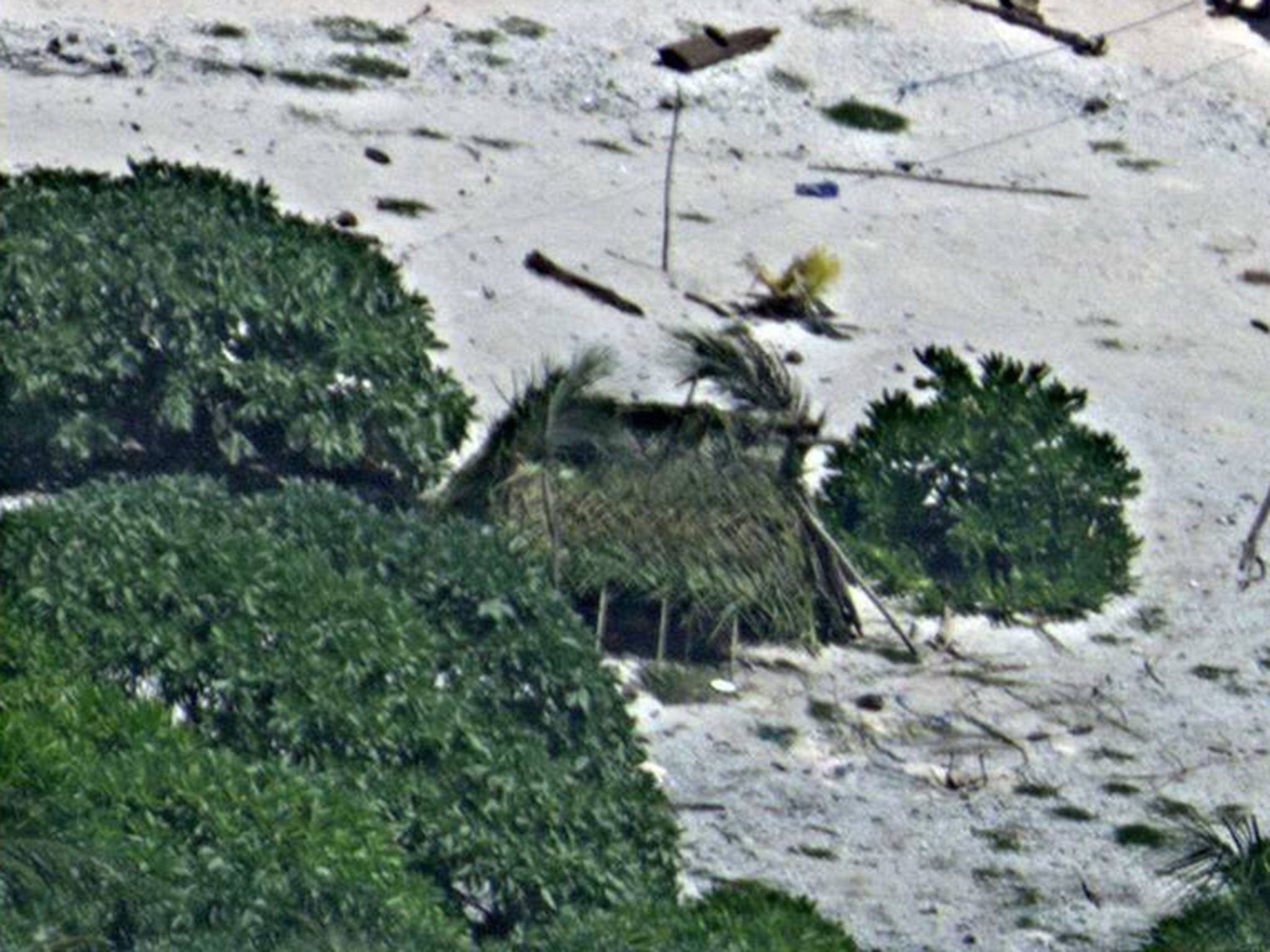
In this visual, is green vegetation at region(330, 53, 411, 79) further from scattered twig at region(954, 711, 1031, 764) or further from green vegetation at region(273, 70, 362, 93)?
scattered twig at region(954, 711, 1031, 764)

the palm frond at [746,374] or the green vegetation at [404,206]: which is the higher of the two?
the palm frond at [746,374]

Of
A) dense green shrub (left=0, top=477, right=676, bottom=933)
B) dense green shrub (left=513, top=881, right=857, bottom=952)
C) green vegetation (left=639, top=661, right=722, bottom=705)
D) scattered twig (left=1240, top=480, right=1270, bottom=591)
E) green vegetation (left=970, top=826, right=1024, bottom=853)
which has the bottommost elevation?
scattered twig (left=1240, top=480, right=1270, bottom=591)

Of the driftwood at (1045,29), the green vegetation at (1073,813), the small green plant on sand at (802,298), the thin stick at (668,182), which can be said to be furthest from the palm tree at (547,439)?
the driftwood at (1045,29)

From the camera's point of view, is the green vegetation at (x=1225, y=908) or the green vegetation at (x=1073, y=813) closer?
the green vegetation at (x=1225, y=908)

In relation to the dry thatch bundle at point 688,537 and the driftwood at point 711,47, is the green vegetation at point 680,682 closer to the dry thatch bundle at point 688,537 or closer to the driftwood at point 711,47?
the dry thatch bundle at point 688,537

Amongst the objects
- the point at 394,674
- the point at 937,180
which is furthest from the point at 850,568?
the point at 937,180

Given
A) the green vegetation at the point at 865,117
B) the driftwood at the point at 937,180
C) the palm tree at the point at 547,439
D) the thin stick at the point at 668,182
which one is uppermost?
the palm tree at the point at 547,439

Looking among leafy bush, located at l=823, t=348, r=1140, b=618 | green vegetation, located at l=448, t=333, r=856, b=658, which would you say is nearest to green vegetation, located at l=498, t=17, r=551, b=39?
leafy bush, located at l=823, t=348, r=1140, b=618
